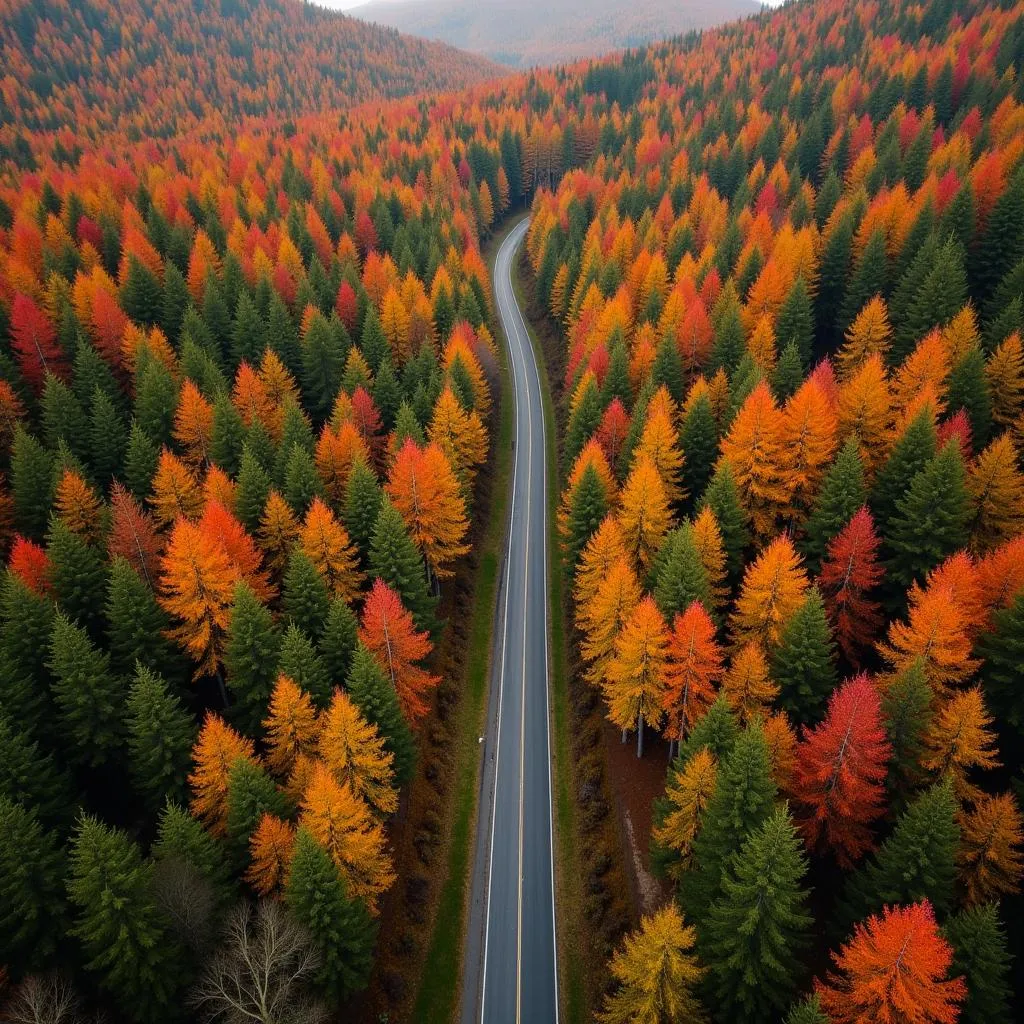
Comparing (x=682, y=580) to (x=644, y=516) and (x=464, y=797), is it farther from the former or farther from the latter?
(x=464, y=797)

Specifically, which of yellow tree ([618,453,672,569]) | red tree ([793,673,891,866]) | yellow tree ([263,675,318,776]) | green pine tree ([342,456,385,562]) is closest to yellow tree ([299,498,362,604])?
green pine tree ([342,456,385,562])

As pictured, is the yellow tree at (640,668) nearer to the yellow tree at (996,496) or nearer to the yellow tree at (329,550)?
the yellow tree at (329,550)

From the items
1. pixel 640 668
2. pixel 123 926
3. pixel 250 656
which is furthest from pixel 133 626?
pixel 640 668

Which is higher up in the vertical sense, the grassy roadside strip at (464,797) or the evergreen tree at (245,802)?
the evergreen tree at (245,802)

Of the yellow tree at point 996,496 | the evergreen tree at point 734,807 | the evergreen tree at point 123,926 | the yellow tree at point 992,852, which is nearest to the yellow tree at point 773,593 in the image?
the evergreen tree at point 734,807

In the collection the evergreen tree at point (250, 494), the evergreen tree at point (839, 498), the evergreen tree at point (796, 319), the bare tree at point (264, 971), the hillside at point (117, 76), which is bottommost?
the bare tree at point (264, 971)

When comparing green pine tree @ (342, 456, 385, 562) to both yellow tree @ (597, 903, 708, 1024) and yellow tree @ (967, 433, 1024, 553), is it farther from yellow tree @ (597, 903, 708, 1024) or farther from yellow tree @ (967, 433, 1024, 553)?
yellow tree @ (967, 433, 1024, 553)

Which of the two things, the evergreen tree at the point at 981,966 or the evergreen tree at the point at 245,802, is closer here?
the evergreen tree at the point at 981,966
